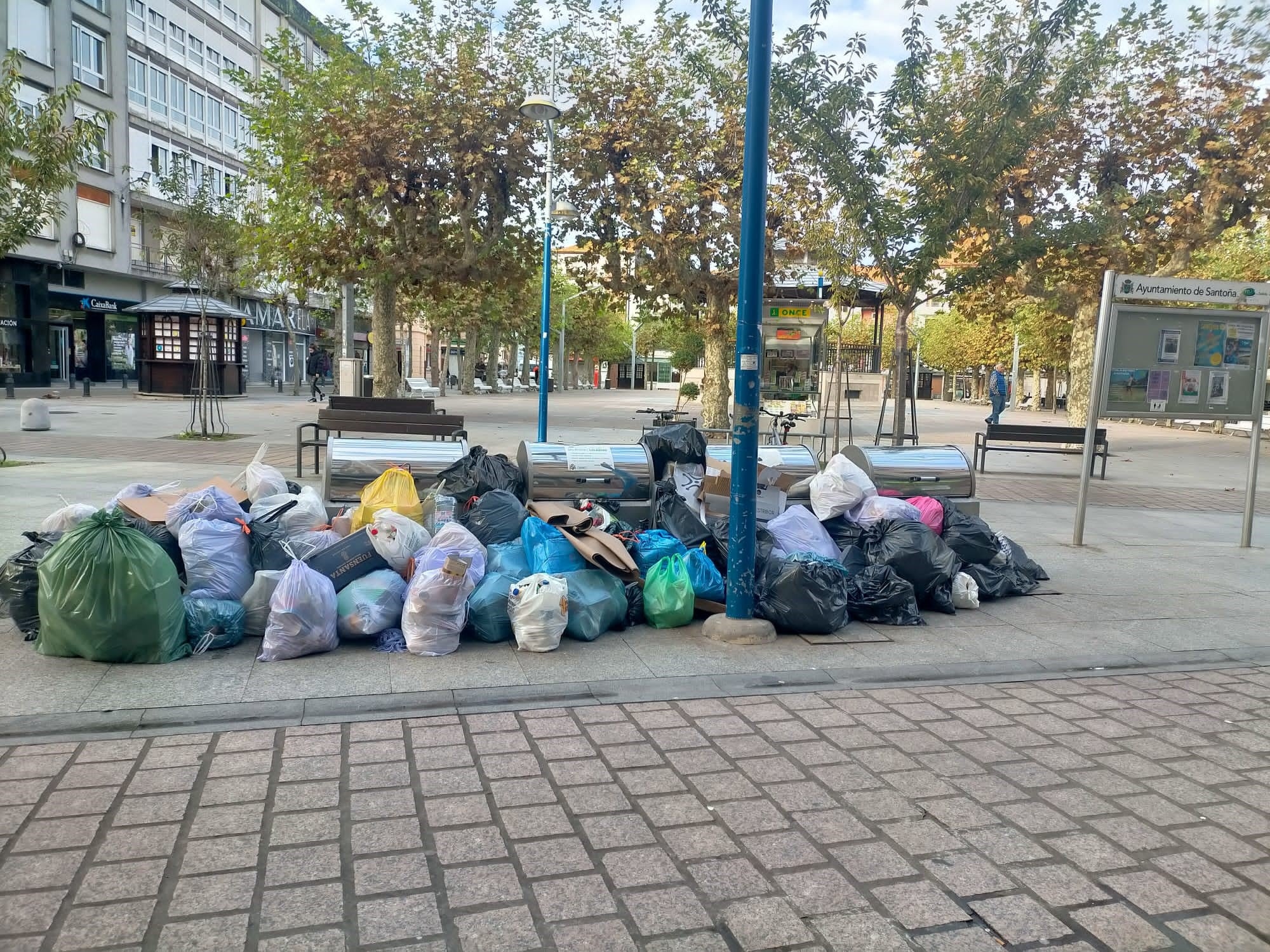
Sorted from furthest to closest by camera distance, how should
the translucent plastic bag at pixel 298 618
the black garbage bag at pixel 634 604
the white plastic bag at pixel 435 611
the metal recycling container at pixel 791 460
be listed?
1. the metal recycling container at pixel 791 460
2. the black garbage bag at pixel 634 604
3. the white plastic bag at pixel 435 611
4. the translucent plastic bag at pixel 298 618

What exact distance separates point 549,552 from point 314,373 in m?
45.1

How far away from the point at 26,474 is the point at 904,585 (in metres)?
9.85

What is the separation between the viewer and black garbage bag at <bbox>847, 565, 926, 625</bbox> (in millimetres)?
6059

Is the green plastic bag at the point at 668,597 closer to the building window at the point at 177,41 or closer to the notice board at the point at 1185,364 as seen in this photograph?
the notice board at the point at 1185,364

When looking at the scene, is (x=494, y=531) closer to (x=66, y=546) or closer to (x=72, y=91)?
(x=66, y=546)

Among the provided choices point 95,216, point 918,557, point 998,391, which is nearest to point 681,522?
point 918,557

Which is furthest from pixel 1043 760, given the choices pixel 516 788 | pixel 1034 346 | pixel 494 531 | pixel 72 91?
pixel 1034 346

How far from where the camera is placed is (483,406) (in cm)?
3275

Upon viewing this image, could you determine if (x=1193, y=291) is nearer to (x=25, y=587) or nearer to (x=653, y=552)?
(x=653, y=552)

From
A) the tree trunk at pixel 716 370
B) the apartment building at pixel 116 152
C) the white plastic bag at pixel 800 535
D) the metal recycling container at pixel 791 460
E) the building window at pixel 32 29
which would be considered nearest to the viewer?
the white plastic bag at pixel 800 535

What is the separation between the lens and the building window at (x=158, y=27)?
128 ft

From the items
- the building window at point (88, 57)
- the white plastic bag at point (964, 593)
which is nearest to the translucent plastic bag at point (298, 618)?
the white plastic bag at point (964, 593)

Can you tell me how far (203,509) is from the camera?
5680mm

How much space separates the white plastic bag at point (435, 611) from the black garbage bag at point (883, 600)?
2.40 m
